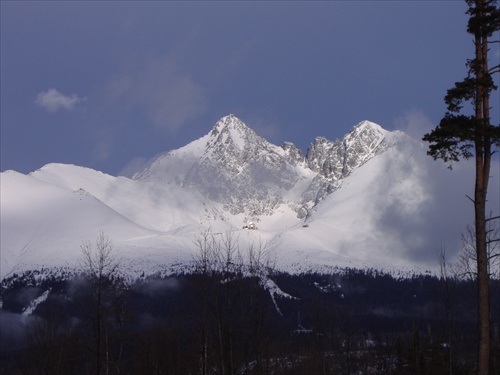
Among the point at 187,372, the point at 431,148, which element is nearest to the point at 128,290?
the point at 431,148

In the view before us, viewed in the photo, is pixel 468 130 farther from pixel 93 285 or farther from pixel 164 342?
pixel 164 342

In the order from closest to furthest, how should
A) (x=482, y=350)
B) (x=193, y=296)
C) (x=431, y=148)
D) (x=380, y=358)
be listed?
(x=482, y=350)
(x=431, y=148)
(x=193, y=296)
(x=380, y=358)

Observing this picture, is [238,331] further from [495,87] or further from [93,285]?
[495,87]

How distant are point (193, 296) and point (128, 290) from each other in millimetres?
4717

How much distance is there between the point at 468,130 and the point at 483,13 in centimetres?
446

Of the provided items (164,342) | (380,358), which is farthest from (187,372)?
(380,358)

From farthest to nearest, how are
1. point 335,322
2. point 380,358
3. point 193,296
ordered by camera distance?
point 380,358 → point 335,322 → point 193,296

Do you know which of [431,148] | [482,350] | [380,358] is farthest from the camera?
[380,358]

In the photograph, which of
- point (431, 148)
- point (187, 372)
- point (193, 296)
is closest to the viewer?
point (431, 148)

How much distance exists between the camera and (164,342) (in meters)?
79.1

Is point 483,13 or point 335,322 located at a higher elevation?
point 483,13

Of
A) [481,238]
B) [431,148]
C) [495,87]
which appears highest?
[495,87]

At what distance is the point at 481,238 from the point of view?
24.7m

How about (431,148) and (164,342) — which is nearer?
(431,148)
